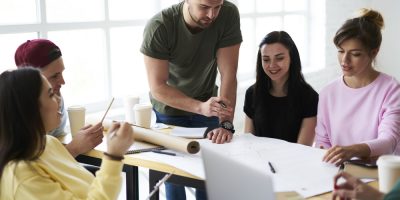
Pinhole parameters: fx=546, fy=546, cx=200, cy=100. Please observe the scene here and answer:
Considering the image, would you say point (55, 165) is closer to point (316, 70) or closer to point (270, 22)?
point (270, 22)

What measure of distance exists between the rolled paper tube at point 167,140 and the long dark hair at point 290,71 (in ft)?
2.01

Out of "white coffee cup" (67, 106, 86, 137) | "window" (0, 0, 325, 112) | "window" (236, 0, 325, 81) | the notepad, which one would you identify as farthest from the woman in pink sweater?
"window" (236, 0, 325, 81)

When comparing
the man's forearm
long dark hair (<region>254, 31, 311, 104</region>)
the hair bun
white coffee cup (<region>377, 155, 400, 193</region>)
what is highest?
the hair bun

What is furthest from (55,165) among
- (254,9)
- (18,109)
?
(254,9)

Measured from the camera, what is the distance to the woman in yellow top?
149 cm

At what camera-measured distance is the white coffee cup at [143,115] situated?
254 centimetres

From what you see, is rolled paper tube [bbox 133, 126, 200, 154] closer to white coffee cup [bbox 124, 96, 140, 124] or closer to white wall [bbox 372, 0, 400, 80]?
white coffee cup [bbox 124, 96, 140, 124]

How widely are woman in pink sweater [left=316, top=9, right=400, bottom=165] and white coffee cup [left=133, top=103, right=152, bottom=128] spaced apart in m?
0.78

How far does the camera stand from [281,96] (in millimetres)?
2615

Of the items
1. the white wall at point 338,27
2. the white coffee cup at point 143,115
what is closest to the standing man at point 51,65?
the white coffee cup at point 143,115

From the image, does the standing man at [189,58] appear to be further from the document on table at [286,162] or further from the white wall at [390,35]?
the white wall at [390,35]

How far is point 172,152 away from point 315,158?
1.84 ft

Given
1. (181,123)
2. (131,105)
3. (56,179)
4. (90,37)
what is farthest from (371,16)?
(90,37)

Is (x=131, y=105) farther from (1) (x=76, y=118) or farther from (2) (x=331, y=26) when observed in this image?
(2) (x=331, y=26)
